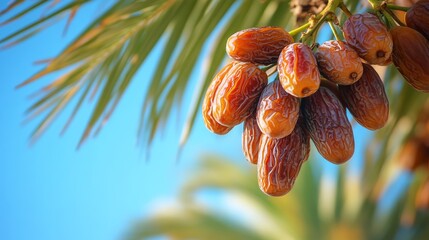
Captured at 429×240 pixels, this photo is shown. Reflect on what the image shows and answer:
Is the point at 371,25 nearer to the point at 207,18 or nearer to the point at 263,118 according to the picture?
the point at 263,118

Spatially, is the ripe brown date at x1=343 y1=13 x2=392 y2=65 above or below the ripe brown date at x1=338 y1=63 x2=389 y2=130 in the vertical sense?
above

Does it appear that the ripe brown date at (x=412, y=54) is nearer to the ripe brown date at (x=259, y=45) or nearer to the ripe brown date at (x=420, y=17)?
the ripe brown date at (x=420, y=17)

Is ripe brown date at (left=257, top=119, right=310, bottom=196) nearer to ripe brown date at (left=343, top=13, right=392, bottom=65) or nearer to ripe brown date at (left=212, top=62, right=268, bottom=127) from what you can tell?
ripe brown date at (left=212, top=62, right=268, bottom=127)

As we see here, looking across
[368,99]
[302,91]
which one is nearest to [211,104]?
[302,91]

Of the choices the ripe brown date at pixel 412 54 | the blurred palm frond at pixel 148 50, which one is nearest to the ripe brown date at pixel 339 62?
the ripe brown date at pixel 412 54

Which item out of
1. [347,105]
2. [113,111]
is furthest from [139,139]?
[347,105]

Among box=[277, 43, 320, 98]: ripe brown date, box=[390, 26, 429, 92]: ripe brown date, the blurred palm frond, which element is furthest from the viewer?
the blurred palm frond

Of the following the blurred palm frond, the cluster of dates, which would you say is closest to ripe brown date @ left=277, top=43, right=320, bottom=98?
the cluster of dates
